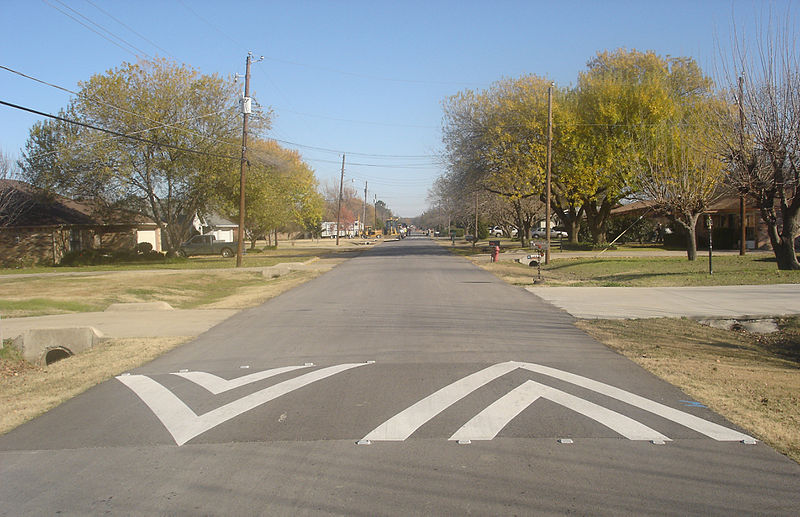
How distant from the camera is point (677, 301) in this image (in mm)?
15352

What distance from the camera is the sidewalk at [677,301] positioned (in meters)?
13.4

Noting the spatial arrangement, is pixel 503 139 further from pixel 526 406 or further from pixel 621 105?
pixel 526 406

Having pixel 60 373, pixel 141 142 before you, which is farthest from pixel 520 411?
pixel 141 142

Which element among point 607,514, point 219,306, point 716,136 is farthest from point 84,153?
point 607,514

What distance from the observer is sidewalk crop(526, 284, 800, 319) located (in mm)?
13375

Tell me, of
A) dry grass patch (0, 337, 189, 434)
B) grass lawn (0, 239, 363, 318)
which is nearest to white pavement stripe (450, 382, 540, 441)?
dry grass patch (0, 337, 189, 434)

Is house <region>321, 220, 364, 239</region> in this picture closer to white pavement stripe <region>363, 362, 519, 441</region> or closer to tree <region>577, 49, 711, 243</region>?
tree <region>577, 49, 711, 243</region>

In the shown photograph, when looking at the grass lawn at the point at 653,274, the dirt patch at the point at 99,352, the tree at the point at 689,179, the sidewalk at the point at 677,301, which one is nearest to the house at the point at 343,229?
the grass lawn at the point at 653,274

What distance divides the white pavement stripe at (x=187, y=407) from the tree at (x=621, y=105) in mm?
30878

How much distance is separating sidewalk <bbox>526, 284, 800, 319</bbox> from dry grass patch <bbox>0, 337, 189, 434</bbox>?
881 centimetres

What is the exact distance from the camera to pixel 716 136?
21.8 m

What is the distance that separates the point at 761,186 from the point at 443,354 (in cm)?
1667

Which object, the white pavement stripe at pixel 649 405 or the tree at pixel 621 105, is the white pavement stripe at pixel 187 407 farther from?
the tree at pixel 621 105

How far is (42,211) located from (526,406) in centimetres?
4485
